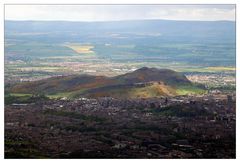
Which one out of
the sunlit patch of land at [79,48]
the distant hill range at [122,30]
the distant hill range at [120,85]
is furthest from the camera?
the sunlit patch of land at [79,48]

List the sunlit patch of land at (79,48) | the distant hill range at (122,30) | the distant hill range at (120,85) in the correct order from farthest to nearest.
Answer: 1. the sunlit patch of land at (79,48)
2. the distant hill range at (122,30)
3. the distant hill range at (120,85)

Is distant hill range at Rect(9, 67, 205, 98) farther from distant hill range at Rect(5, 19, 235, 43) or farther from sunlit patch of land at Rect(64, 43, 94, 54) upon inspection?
sunlit patch of land at Rect(64, 43, 94, 54)

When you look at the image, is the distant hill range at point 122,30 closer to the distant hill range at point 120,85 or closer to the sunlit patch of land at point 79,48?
the sunlit patch of land at point 79,48

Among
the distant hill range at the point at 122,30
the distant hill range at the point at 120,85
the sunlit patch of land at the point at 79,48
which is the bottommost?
the distant hill range at the point at 120,85

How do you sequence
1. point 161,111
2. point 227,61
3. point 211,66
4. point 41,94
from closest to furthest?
point 161,111
point 41,94
point 227,61
point 211,66

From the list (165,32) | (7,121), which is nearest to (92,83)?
(7,121)

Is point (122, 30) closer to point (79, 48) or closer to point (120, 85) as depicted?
point (79, 48)

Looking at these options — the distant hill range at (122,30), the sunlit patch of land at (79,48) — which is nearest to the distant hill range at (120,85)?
the distant hill range at (122,30)

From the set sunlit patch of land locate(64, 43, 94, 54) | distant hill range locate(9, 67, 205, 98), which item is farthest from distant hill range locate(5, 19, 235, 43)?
distant hill range locate(9, 67, 205, 98)

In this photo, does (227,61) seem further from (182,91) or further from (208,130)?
(208,130)
